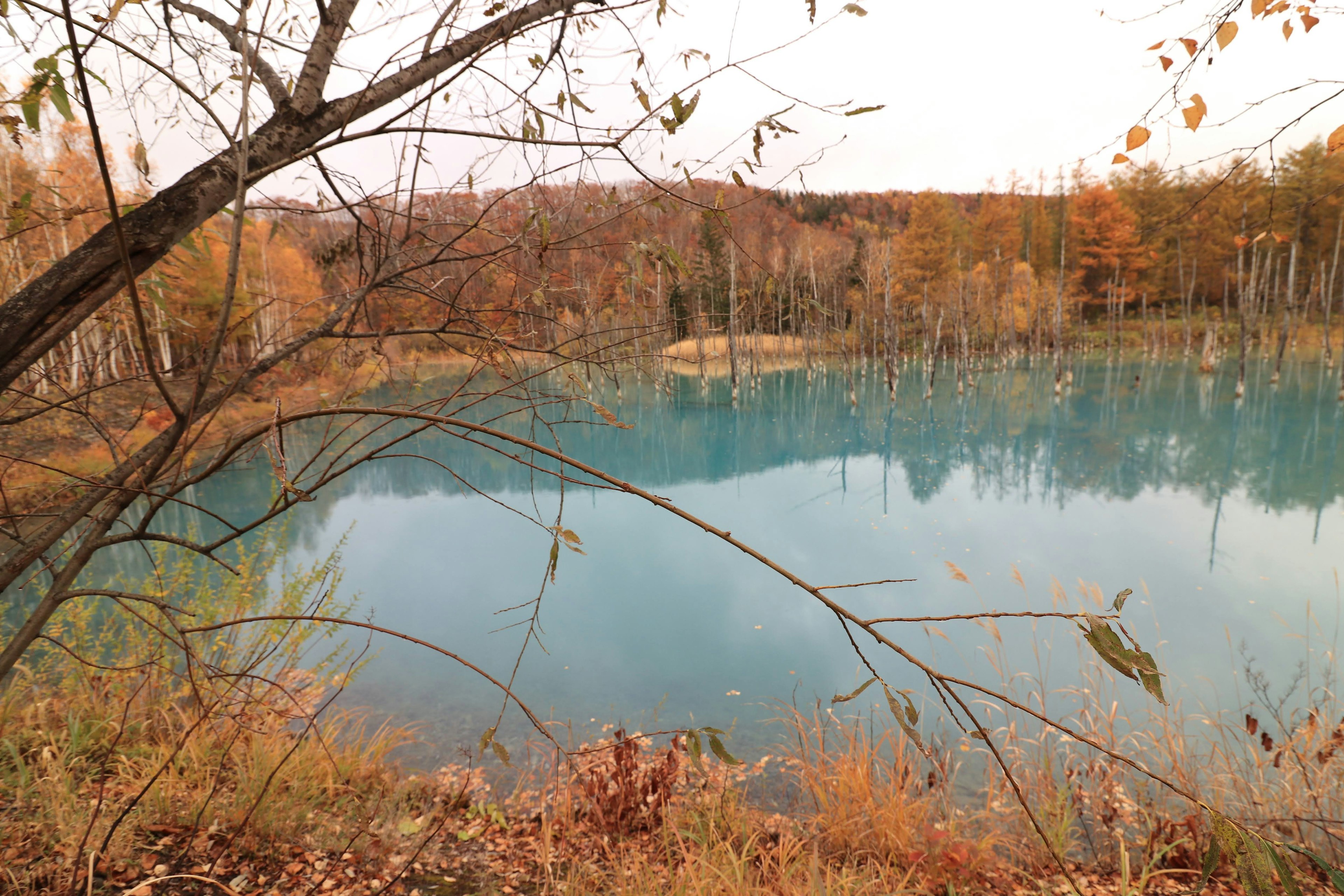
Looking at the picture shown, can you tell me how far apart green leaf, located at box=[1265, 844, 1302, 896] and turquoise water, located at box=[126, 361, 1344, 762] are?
0.77 m

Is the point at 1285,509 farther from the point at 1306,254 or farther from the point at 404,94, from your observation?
the point at 1306,254

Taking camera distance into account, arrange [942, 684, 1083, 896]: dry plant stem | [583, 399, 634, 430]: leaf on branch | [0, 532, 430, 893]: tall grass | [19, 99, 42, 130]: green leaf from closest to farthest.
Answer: [942, 684, 1083, 896]: dry plant stem, [583, 399, 634, 430]: leaf on branch, [19, 99, 42, 130]: green leaf, [0, 532, 430, 893]: tall grass

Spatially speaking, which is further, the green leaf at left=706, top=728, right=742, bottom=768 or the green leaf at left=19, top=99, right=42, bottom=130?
the green leaf at left=19, top=99, right=42, bottom=130

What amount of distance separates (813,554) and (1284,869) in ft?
25.4

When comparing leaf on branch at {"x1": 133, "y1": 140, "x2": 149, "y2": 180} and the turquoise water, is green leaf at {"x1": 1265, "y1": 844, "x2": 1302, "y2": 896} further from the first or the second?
leaf on branch at {"x1": 133, "y1": 140, "x2": 149, "y2": 180}

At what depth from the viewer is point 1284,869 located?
1.85 ft

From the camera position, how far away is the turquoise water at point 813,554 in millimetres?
5305

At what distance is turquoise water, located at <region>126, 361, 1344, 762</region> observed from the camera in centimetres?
530

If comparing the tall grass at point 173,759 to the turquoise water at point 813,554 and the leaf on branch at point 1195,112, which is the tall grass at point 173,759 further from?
the leaf on branch at point 1195,112

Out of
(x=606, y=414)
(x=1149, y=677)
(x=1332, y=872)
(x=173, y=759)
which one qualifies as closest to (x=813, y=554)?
(x=173, y=759)

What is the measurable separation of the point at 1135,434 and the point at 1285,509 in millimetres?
5657

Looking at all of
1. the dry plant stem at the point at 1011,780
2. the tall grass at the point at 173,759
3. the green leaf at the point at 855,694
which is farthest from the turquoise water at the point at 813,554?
the tall grass at the point at 173,759

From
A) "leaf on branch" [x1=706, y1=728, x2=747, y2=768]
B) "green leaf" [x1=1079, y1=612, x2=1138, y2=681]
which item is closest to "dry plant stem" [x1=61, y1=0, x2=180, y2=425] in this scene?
"leaf on branch" [x1=706, y1=728, x2=747, y2=768]

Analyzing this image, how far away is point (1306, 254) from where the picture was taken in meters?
25.7
